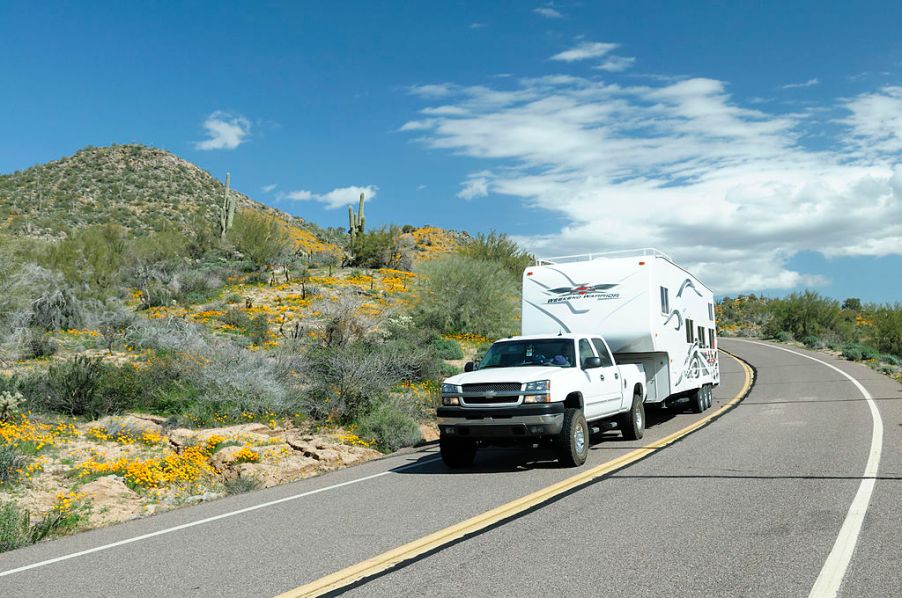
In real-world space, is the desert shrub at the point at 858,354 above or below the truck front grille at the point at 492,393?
above

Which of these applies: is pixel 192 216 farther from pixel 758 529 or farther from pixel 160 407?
pixel 758 529

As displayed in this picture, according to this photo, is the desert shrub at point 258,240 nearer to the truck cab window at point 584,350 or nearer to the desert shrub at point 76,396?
the desert shrub at point 76,396

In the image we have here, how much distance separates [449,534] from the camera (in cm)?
701

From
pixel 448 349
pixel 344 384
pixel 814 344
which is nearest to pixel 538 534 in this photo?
pixel 344 384

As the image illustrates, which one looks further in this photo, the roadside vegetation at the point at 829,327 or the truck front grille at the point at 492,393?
the roadside vegetation at the point at 829,327

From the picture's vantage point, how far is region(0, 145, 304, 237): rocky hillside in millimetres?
61062

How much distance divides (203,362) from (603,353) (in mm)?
10183

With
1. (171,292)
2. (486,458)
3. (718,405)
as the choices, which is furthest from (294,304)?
(486,458)

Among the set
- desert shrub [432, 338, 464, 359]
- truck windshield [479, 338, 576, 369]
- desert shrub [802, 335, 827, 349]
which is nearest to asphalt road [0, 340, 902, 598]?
truck windshield [479, 338, 576, 369]

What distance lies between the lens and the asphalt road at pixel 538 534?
554 cm

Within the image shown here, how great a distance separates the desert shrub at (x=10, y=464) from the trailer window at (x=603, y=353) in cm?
914

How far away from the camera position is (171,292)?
34.5 meters

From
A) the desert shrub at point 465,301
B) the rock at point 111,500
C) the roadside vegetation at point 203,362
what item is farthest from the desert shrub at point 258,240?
the rock at point 111,500

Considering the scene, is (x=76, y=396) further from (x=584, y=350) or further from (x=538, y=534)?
(x=538, y=534)
